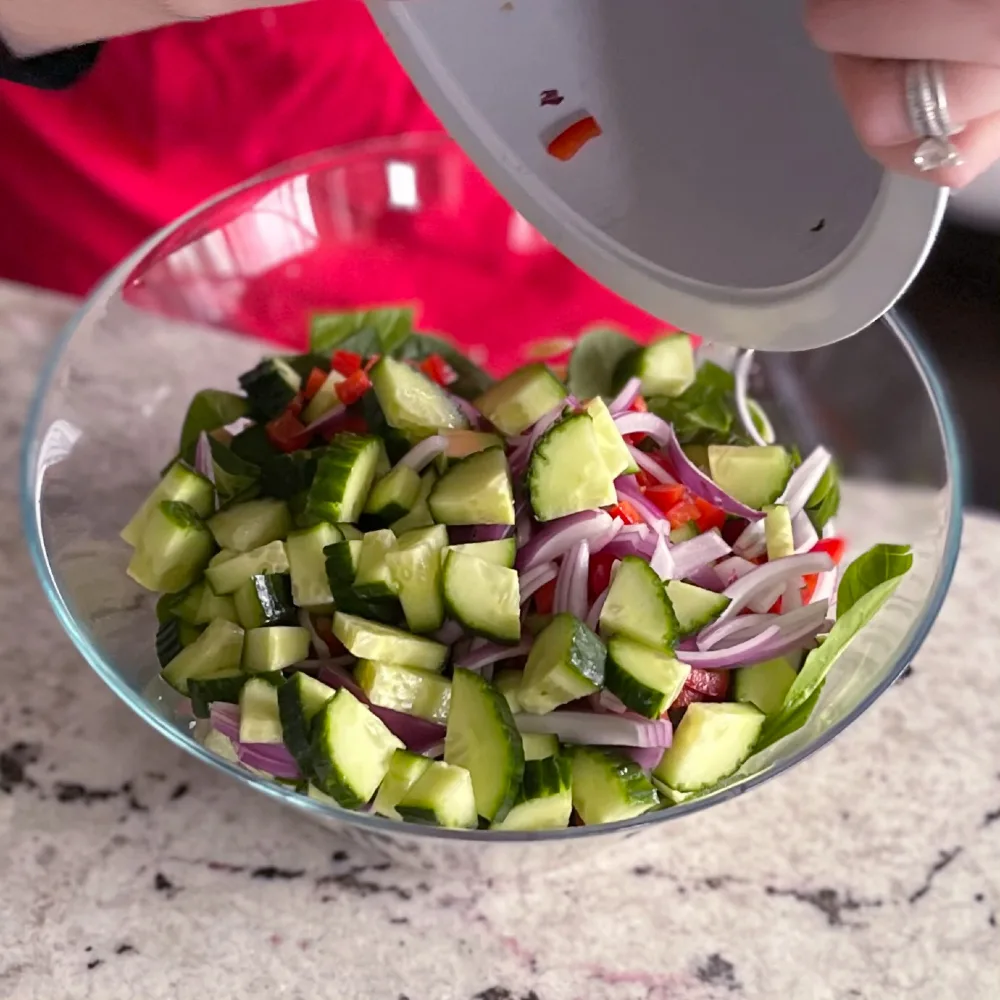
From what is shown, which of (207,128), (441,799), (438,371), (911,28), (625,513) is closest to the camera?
(911,28)

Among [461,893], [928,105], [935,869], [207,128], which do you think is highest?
[928,105]

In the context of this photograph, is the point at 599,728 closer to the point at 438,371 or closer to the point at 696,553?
the point at 696,553

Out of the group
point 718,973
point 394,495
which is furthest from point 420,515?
point 718,973

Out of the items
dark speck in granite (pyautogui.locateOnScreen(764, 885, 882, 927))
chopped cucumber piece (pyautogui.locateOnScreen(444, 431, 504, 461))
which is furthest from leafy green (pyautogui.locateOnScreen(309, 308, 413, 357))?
dark speck in granite (pyautogui.locateOnScreen(764, 885, 882, 927))

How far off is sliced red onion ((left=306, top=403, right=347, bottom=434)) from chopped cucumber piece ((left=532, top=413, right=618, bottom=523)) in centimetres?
25

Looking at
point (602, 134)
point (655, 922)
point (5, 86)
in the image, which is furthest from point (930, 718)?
point (5, 86)

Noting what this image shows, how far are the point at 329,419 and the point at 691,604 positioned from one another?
0.41m

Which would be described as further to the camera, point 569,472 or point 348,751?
point 569,472

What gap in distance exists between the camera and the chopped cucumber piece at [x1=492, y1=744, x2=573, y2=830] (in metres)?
0.80

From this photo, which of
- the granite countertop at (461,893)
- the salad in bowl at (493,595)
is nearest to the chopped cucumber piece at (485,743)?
the salad in bowl at (493,595)

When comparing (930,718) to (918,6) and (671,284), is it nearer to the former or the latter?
(671,284)

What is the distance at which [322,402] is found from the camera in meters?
1.10

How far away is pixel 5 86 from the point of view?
4.62 ft

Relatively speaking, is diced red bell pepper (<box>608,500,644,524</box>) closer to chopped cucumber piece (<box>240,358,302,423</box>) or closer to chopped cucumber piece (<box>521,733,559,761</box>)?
chopped cucumber piece (<box>521,733,559,761</box>)
